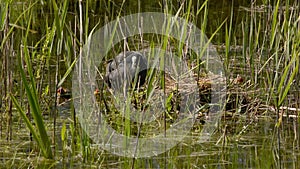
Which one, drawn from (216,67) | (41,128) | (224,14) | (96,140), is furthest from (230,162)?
(224,14)

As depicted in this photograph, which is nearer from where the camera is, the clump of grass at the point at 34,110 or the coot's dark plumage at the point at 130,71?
the clump of grass at the point at 34,110

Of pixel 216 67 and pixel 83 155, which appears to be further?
pixel 216 67

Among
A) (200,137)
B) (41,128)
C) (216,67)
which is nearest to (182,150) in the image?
(200,137)

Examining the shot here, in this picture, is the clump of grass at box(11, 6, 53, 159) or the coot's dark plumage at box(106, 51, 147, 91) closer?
the clump of grass at box(11, 6, 53, 159)

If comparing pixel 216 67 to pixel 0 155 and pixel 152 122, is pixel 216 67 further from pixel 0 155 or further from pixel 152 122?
pixel 0 155

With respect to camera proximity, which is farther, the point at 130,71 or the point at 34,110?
the point at 130,71

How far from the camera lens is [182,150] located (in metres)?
2.84

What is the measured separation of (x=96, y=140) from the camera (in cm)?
285

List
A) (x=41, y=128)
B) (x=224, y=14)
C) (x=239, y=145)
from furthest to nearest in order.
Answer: (x=224, y=14) < (x=239, y=145) < (x=41, y=128)

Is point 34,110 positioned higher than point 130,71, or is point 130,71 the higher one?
point 34,110

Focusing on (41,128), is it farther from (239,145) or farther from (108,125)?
(239,145)

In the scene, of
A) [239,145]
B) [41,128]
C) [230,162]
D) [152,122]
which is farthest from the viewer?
[152,122]

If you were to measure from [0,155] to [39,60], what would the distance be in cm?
102

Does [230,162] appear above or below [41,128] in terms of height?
below
